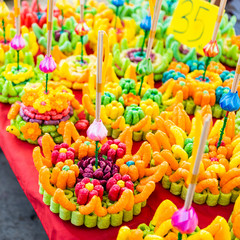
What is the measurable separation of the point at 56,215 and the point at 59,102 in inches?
17.4

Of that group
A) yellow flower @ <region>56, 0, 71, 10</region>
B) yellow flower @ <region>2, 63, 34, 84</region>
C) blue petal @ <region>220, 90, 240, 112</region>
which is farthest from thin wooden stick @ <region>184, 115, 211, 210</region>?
yellow flower @ <region>56, 0, 71, 10</region>

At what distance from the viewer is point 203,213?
113cm

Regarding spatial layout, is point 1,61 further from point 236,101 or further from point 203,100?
point 236,101

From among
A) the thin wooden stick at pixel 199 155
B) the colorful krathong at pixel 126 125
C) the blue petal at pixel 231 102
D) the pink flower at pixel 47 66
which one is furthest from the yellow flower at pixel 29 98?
the thin wooden stick at pixel 199 155

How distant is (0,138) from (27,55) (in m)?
0.44

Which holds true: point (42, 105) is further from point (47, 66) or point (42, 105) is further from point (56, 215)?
point (56, 215)

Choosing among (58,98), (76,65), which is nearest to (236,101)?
(58,98)

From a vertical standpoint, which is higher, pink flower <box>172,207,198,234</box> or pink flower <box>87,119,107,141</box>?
pink flower <box>87,119,107,141</box>

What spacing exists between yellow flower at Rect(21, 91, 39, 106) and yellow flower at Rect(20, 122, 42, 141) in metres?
0.09

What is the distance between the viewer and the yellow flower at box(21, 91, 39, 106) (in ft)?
4.51

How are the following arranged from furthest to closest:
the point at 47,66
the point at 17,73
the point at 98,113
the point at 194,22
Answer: the point at 194,22 → the point at 17,73 → the point at 47,66 → the point at 98,113

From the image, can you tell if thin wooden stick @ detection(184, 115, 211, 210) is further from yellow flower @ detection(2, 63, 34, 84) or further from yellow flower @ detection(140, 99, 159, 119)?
yellow flower @ detection(2, 63, 34, 84)

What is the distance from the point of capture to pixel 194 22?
1.74 m

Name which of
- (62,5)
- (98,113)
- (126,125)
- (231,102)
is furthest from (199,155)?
(62,5)
